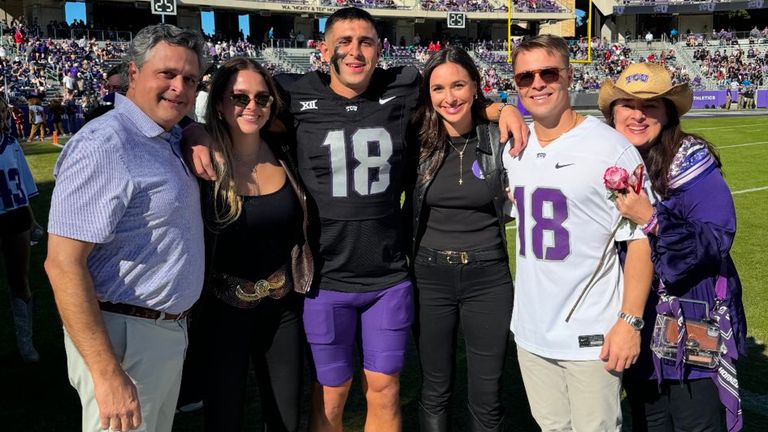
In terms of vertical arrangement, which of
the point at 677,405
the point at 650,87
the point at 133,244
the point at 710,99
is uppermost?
the point at 710,99

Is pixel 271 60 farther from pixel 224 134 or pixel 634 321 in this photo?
pixel 634 321

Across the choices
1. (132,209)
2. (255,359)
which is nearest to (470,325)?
(255,359)

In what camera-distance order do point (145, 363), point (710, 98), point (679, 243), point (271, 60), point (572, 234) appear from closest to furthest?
point (145, 363) → point (679, 243) → point (572, 234) → point (710, 98) → point (271, 60)

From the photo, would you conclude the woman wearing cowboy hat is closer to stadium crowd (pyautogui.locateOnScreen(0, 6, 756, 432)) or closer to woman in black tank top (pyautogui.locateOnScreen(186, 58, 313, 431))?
stadium crowd (pyautogui.locateOnScreen(0, 6, 756, 432))

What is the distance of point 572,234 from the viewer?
2.63 metres

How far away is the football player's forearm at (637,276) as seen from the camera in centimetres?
252

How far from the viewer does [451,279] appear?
3.13 meters

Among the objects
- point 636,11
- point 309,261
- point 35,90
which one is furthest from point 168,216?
point 636,11

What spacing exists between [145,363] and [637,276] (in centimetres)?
181

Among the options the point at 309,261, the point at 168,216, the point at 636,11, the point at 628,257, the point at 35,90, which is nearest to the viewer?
the point at 168,216

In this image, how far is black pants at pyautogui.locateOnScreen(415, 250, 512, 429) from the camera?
312 cm

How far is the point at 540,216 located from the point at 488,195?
44 centimetres

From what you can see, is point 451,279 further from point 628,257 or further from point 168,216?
point 168,216

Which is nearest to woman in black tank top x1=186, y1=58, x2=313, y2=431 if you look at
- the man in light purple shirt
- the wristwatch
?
the man in light purple shirt
